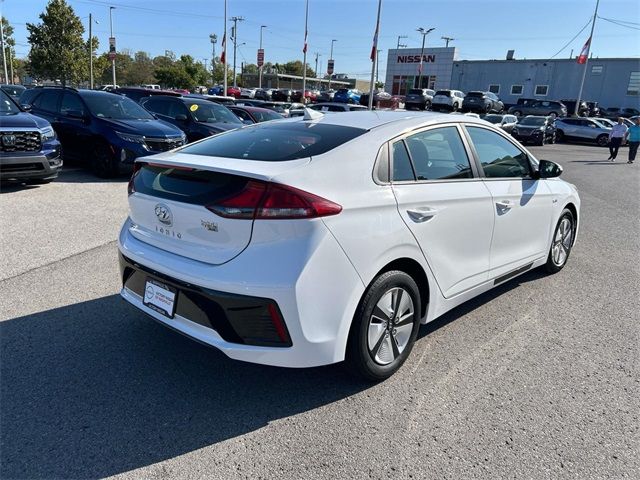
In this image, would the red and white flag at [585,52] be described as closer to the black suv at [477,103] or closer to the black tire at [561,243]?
the black suv at [477,103]

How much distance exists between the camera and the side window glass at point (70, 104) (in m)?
9.99

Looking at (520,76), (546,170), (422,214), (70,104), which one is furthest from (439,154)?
(520,76)

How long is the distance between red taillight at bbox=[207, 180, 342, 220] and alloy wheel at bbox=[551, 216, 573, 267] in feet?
11.9

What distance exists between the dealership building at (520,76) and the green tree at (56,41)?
1618 inches

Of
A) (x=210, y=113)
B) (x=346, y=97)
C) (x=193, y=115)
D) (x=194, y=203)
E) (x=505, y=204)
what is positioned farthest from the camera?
(x=346, y=97)

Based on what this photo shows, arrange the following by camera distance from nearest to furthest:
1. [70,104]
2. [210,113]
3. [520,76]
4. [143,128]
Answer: [143,128] → [70,104] → [210,113] → [520,76]

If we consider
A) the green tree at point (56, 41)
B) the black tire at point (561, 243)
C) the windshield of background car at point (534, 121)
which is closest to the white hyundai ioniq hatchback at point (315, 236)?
the black tire at point (561, 243)

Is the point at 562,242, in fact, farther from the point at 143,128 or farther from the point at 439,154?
the point at 143,128

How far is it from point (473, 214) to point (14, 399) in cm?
320

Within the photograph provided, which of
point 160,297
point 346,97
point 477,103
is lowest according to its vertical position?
point 160,297

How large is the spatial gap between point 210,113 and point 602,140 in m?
26.8

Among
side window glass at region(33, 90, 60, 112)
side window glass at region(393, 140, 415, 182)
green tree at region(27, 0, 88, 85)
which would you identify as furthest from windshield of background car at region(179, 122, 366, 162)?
green tree at region(27, 0, 88, 85)

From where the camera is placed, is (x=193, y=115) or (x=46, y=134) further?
(x=193, y=115)

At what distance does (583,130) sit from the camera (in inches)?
1188
